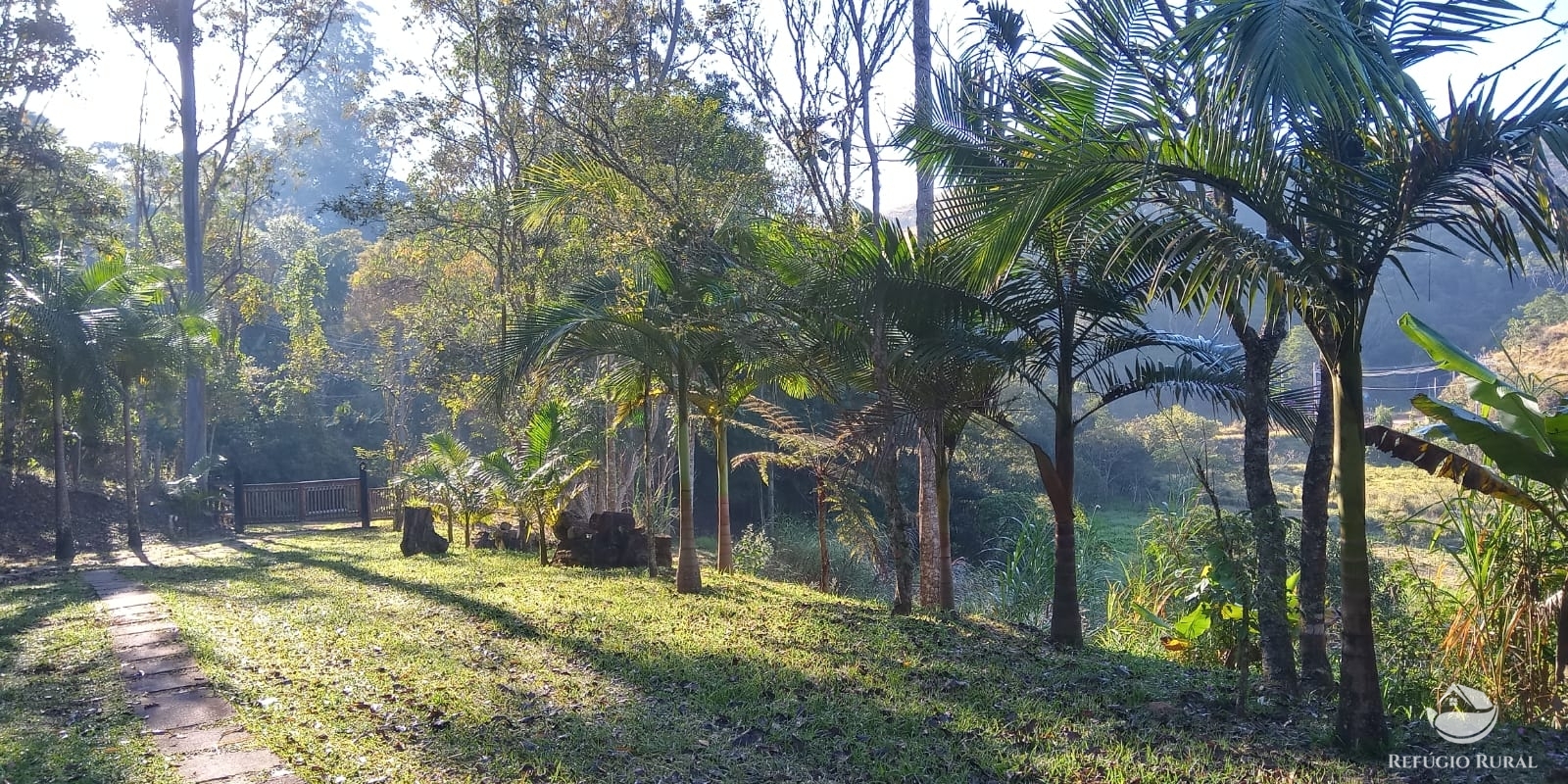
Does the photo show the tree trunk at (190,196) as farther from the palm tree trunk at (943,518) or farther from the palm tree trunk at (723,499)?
the palm tree trunk at (943,518)

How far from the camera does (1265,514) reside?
561 centimetres

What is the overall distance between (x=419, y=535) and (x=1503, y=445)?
1246 cm

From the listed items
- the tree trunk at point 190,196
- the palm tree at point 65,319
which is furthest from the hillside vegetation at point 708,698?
the tree trunk at point 190,196

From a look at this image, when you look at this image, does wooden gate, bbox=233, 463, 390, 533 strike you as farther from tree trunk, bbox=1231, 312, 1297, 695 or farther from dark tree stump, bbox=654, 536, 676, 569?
tree trunk, bbox=1231, 312, 1297, 695

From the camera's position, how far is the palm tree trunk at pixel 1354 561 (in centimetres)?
419

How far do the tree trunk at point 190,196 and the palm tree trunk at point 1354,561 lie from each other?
2361cm

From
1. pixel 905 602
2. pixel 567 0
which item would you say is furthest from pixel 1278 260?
pixel 567 0

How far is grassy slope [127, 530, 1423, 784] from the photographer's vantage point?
448cm

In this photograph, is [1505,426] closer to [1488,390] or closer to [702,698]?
[1488,390]

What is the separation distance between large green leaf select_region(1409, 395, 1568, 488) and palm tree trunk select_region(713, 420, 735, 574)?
6.89 m

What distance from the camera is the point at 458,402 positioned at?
18.0 metres

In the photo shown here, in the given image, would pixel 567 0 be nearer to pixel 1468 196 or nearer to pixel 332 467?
pixel 1468 196

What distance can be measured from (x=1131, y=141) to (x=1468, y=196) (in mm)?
1339

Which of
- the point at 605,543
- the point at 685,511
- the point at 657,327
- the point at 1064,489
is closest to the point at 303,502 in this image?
the point at 605,543
